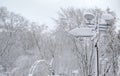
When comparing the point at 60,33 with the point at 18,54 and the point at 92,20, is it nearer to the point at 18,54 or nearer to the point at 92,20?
the point at 18,54

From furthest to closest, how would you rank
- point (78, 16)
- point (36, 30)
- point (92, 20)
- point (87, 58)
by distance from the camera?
1. point (36, 30)
2. point (78, 16)
3. point (87, 58)
4. point (92, 20)

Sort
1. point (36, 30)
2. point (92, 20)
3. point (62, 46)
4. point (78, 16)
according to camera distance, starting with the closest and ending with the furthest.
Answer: point (92, 20) < point (78, 16) < point (62, 46) < point (36, 30)

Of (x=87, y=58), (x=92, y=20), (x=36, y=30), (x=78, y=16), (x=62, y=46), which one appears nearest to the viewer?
(x=92, y=20)

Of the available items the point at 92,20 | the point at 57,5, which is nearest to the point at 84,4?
the point at 57,5

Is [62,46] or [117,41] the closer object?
[117,41]

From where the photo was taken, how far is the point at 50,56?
11.1ft

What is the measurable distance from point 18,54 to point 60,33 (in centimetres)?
94

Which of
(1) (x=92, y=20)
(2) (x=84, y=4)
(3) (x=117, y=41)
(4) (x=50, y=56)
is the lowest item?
(4) (x=50, y=56)

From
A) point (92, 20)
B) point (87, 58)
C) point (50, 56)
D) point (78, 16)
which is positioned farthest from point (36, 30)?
point (92, 20)

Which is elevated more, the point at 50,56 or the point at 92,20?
the point at 92,20

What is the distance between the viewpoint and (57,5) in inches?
134

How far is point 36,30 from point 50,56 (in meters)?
0.70

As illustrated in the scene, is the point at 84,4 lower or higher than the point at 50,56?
higher

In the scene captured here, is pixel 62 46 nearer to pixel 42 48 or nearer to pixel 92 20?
pixel 42 48
